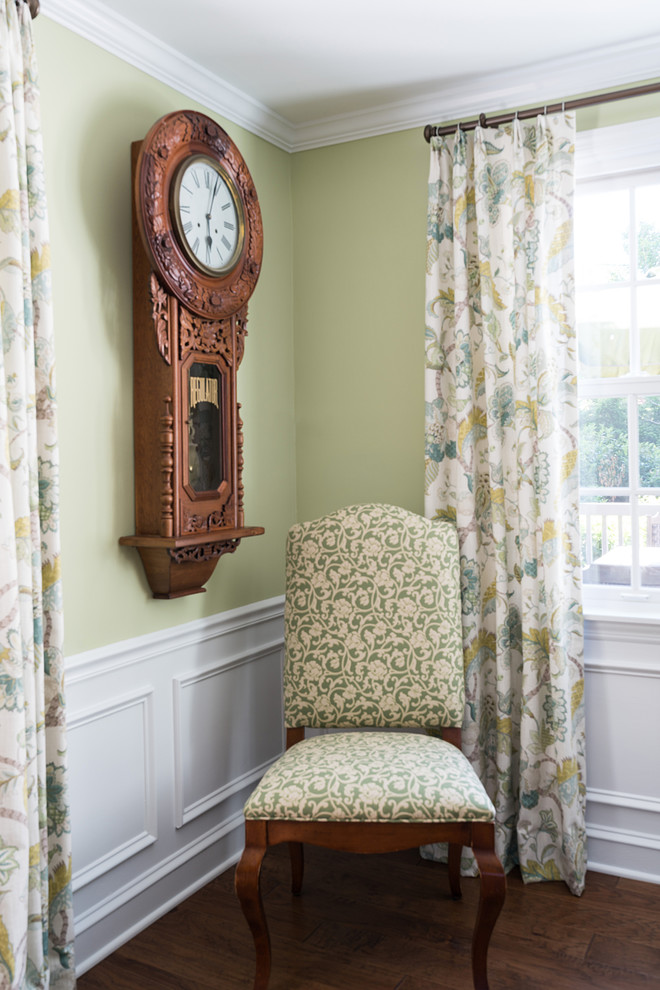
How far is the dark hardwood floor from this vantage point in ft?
6.75

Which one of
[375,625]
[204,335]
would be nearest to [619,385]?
[375,625]

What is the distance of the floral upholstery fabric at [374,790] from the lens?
6.27 ft

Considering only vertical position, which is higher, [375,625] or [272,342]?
[272,342]

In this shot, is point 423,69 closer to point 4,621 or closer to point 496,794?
point 4,621

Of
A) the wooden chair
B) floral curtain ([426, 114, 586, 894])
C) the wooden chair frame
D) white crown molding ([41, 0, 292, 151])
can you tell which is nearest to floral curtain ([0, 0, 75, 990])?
white crown molding ([41, 0, 292, 151])

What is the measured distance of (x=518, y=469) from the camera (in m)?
2.53

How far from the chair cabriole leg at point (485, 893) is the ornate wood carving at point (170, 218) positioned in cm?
158

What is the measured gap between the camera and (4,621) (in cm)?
165

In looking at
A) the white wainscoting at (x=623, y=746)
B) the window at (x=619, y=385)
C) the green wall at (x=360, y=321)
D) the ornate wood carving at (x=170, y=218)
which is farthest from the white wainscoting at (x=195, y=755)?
the ornate wood carving at (x=170, y=218)

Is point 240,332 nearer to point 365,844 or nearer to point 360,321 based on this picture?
point 360,321

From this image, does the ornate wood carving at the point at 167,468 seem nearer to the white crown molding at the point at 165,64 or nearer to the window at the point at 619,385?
the white crown molding at the point at 165,64

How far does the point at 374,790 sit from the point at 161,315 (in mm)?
1364

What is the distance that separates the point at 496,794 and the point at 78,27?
256cm

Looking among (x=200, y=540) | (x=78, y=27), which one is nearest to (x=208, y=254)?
(x=78, y=27)
